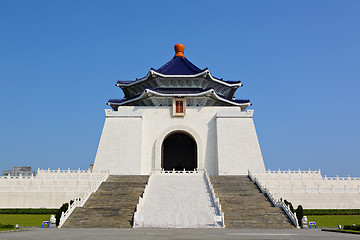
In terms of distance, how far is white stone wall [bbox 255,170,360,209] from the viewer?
68.6 feet

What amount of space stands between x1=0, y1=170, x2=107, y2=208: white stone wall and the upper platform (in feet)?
37.7

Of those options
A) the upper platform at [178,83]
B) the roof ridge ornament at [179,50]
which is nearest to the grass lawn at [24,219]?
the upper platform at [178,83]

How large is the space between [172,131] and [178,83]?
5160 mm

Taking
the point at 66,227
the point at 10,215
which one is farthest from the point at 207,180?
the point at 10,215

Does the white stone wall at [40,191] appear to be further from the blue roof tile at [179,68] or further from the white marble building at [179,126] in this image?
the blue roof tile at [179,68]

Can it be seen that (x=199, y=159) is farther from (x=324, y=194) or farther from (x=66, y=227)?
(x=66, y=227)

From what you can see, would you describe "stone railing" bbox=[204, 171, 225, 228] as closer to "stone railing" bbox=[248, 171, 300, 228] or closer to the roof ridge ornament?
"stone railing" bbox=[248, 171, 300, 228]

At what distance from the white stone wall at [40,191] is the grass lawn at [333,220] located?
13289mm

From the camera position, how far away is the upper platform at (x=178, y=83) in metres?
31.6

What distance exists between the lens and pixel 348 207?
21.1 meters

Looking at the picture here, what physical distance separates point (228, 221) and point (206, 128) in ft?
51.2

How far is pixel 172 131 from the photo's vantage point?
30578 mm

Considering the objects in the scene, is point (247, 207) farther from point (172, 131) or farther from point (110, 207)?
point (172, 131)

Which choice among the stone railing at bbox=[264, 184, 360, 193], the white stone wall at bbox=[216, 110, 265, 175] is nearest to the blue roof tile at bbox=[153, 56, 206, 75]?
the white stone wall at bbox=[216, 110, 265, 175]
